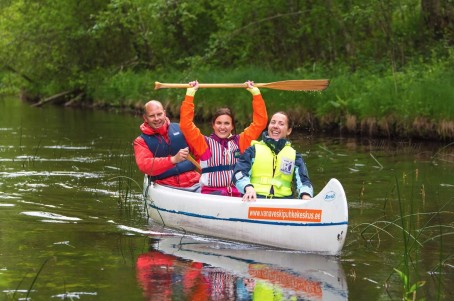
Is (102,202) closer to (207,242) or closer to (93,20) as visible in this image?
(207,242)

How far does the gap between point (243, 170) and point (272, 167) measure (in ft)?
0.81

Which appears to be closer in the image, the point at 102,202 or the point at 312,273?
the point at 312,273

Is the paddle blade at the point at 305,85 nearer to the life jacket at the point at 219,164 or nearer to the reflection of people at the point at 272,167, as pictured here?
the life jacket at the point at 219,164

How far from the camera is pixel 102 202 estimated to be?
9773 mm

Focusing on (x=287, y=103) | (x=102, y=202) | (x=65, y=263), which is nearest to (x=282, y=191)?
(x=65, y=263)

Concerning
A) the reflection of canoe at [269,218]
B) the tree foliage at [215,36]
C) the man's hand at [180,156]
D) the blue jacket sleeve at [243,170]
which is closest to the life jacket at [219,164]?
the man's hand at [180,156]

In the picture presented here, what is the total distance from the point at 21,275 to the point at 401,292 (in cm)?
254

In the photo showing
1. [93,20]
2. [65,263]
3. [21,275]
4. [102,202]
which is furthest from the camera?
[93,20]

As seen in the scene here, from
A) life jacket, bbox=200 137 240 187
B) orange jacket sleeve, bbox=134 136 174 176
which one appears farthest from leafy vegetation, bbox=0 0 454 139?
orange jacket sleeve, bbox=134 136 174 176

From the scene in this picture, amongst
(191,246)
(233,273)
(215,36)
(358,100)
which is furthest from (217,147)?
(215,36)

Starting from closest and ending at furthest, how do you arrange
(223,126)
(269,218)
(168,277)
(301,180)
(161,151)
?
(168,277) < (269,218) < (301,180) < (223,126) < (161,151)

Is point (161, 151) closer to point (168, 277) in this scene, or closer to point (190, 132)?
point (190, 132)

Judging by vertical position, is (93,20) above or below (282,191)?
above

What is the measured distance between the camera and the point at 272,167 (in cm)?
768
